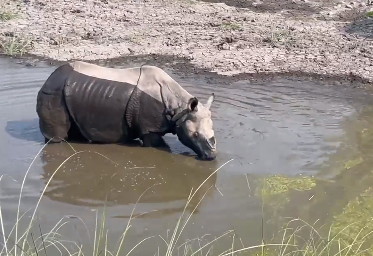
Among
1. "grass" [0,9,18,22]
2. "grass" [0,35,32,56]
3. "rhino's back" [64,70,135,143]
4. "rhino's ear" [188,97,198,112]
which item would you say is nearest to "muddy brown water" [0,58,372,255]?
"rhino's back" [64,70,135,143]

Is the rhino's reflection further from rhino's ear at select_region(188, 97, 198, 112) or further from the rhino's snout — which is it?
rhino's ear at select_region(188, 97, 198, 112)

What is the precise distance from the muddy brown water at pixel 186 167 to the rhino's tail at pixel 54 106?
242 millimetres

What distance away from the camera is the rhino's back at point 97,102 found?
7.56 meters

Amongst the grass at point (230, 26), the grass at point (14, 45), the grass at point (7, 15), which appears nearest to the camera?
the grass at point (14, 45)

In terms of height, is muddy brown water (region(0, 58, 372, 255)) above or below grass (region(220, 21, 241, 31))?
below

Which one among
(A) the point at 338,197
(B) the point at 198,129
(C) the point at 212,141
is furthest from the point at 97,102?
(A) the point at 338,197

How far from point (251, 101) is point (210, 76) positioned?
4.90 ft

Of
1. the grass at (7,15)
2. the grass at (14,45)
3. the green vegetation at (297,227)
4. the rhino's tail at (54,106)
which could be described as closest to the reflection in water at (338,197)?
the green vegetation at (297,227)

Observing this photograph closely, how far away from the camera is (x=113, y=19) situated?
14125mm

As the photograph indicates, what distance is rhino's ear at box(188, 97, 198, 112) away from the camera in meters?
7.23

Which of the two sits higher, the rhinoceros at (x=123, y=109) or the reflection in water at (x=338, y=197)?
the rhinoceros at (x=123, y=109)

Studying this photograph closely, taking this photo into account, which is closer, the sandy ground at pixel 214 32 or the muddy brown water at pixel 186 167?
the muddy brown water at pixel 186 167

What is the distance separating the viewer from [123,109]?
24.8 feet

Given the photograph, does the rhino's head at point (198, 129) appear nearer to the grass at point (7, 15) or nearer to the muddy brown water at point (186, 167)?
the muddy brown water at point (186, 167)
